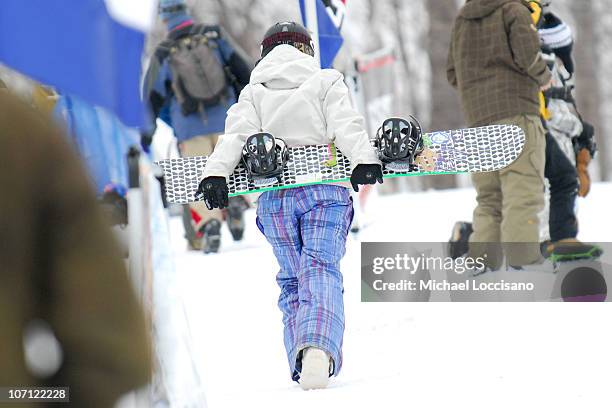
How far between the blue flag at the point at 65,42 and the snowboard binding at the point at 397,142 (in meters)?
1.20

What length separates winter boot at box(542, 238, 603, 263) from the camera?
22.8 ft

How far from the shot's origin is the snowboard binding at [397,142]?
4605mm

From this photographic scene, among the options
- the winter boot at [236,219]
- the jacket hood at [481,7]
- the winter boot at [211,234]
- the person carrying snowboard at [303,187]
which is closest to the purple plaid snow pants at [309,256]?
the person carrying snowboard at [303,187]

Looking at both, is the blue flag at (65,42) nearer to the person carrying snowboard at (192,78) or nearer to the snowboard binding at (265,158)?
the snowboard binding at (265,158)

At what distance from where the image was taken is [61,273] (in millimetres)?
1403

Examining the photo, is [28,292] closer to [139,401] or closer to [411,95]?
[139,401]

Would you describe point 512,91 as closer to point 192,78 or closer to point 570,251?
point 570,251

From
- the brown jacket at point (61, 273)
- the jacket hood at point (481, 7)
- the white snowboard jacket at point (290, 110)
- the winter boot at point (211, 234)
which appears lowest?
the brown jacket at point (61, 273)

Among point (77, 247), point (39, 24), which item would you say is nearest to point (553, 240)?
point (39, 24)

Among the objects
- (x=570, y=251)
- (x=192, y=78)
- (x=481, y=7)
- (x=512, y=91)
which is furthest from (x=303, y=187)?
(x=192, y=78)

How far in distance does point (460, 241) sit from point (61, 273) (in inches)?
239

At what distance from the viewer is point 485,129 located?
17.0 ft

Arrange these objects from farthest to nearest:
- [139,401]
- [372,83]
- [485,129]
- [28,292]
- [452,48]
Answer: [372,83] → [452,48] → [485,129] → [139,401] → [28,292]

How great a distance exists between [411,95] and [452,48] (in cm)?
2642
